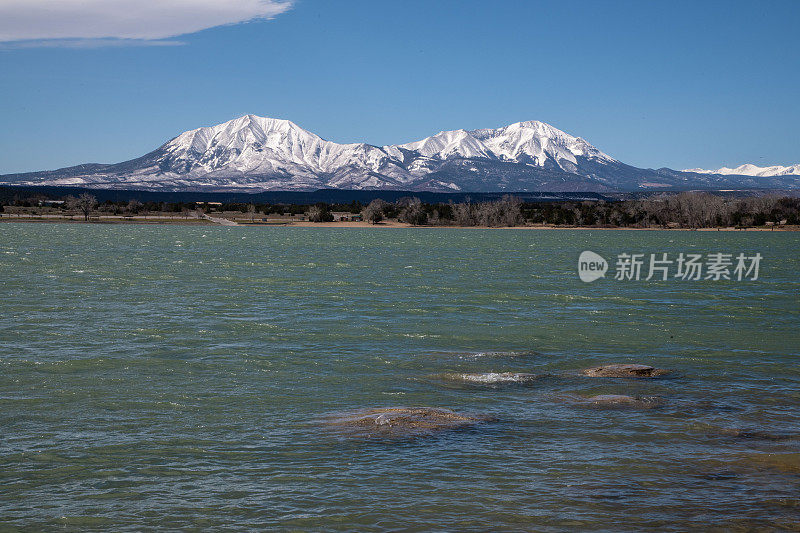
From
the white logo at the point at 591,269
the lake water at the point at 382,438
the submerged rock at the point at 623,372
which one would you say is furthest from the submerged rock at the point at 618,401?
the white logo at the point at 591,269

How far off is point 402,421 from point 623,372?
8.18 m

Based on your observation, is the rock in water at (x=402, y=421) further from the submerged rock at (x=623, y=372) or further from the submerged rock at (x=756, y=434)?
the submerged rock at (x=623, y=372)

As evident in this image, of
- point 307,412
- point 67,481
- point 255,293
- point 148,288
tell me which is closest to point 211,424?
point 307,412

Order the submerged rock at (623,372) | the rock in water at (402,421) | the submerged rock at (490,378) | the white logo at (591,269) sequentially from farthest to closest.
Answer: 1. the white logo at (591,269)
2. the submerged rock at (623,372)
3. the submerged rock at (490,378)
4. the rock in water at (402,421)

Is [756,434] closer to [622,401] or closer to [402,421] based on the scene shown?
[622,401]

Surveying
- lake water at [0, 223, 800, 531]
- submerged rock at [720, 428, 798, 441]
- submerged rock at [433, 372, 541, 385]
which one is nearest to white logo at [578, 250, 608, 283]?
lake water at [0, 223, 800, 531]

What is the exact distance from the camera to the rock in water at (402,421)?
16141 mm

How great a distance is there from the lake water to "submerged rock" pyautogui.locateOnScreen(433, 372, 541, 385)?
41 cm

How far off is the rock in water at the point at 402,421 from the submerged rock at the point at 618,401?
2.82 metres

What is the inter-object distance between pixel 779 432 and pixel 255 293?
3560 cm

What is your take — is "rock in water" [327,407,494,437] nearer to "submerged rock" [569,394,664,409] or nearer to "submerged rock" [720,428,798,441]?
"submerged rock" [569,394,664,409]

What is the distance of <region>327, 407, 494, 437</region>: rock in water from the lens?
1614 centimetres

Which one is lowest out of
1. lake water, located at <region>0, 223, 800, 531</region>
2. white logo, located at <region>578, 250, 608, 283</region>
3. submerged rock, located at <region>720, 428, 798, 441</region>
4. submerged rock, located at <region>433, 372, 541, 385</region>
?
white logo, located at <region>578, 250, 608, 283</region>

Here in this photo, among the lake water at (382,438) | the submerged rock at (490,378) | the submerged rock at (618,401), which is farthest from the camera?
the submerged rock at (490,378)
